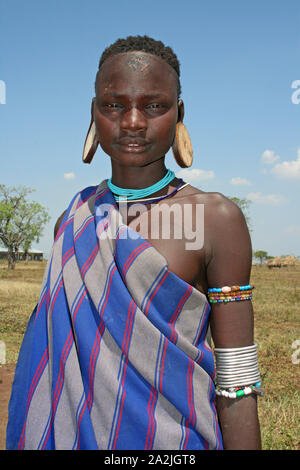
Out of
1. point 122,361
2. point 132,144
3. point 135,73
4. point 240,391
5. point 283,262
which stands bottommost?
point 283,262

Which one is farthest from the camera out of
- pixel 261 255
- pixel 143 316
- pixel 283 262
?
pixel 261 255

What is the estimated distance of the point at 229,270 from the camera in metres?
1.55

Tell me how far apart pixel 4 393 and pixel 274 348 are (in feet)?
16.8

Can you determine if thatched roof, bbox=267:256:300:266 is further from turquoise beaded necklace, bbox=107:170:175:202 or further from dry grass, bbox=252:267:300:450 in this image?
turquoise beaded necklace, bbox=107:170:175:202

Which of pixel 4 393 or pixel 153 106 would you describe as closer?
pixel 153 106

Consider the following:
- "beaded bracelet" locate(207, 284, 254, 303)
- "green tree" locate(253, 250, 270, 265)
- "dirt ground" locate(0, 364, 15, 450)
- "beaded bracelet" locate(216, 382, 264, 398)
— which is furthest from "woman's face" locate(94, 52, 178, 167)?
"green tree" locate(253, 250, 270, 265)

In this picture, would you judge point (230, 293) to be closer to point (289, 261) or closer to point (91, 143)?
point (91, 143)

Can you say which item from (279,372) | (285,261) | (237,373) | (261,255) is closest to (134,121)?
(237,373)

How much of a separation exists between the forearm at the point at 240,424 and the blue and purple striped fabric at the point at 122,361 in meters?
0.04

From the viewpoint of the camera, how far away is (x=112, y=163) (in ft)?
5.90

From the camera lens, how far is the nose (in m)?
1.57
